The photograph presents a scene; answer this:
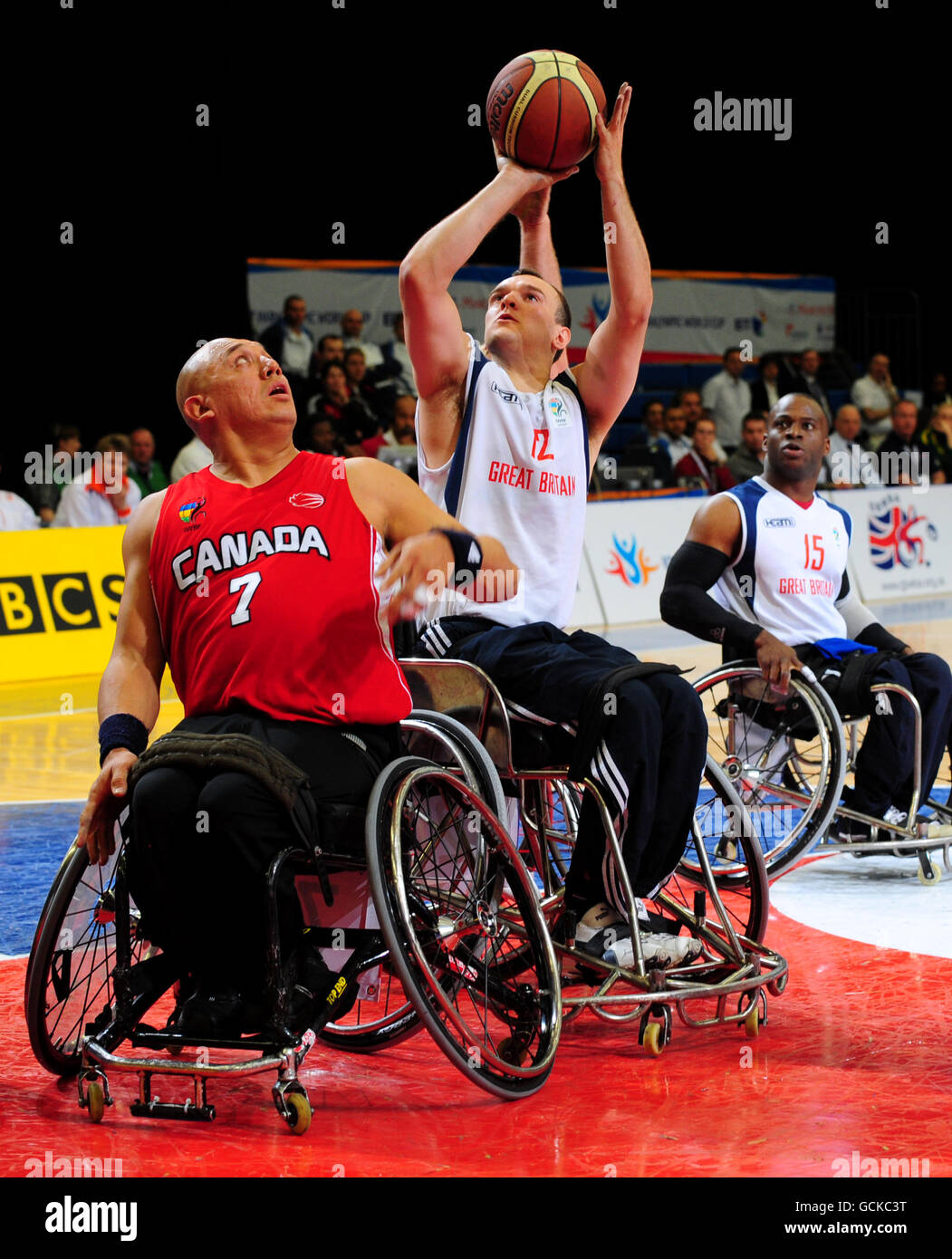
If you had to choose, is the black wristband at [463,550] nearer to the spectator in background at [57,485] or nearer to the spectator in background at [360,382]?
the spectator in background at [57,485]

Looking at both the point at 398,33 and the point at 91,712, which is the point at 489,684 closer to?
the point at 91,712

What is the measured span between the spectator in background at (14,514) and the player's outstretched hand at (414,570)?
8.15 m

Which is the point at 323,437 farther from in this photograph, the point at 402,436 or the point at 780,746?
the point at 780,746

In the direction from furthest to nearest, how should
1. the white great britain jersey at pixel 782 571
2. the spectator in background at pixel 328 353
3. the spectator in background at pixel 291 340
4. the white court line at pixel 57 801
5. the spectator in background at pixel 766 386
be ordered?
the spectator in background at pixel 766 386 < the spectator in background at pixel 291 340 < the spectator in background at pixel 328 353 < the white court line at pixel 57 801 < the white great britain jersey at pixel 782 571

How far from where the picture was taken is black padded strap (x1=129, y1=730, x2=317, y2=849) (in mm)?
3111

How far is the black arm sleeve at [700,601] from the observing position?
16.9 feet

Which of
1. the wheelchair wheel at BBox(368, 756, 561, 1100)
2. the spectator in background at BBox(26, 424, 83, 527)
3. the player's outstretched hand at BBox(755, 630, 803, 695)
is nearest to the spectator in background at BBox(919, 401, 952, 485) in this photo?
the spectator in background at BBox(26, 424, 83, 527)

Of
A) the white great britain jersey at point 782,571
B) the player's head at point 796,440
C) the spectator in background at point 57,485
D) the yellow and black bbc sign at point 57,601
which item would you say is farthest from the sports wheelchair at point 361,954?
the spectator in background at point 57,485

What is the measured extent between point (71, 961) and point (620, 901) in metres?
1.18

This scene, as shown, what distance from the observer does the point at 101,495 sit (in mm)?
11211

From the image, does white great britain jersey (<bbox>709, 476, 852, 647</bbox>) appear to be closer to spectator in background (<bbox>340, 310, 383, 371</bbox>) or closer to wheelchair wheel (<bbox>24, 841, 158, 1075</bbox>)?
wheelchair wheel (<bbox>24, 841, 158, 1075</bbox>)

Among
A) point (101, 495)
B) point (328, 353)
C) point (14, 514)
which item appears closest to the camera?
point (14, 514)

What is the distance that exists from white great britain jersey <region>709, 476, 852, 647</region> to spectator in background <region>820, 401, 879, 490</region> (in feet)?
29.6

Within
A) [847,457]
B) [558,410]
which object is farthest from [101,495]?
[558,410]
